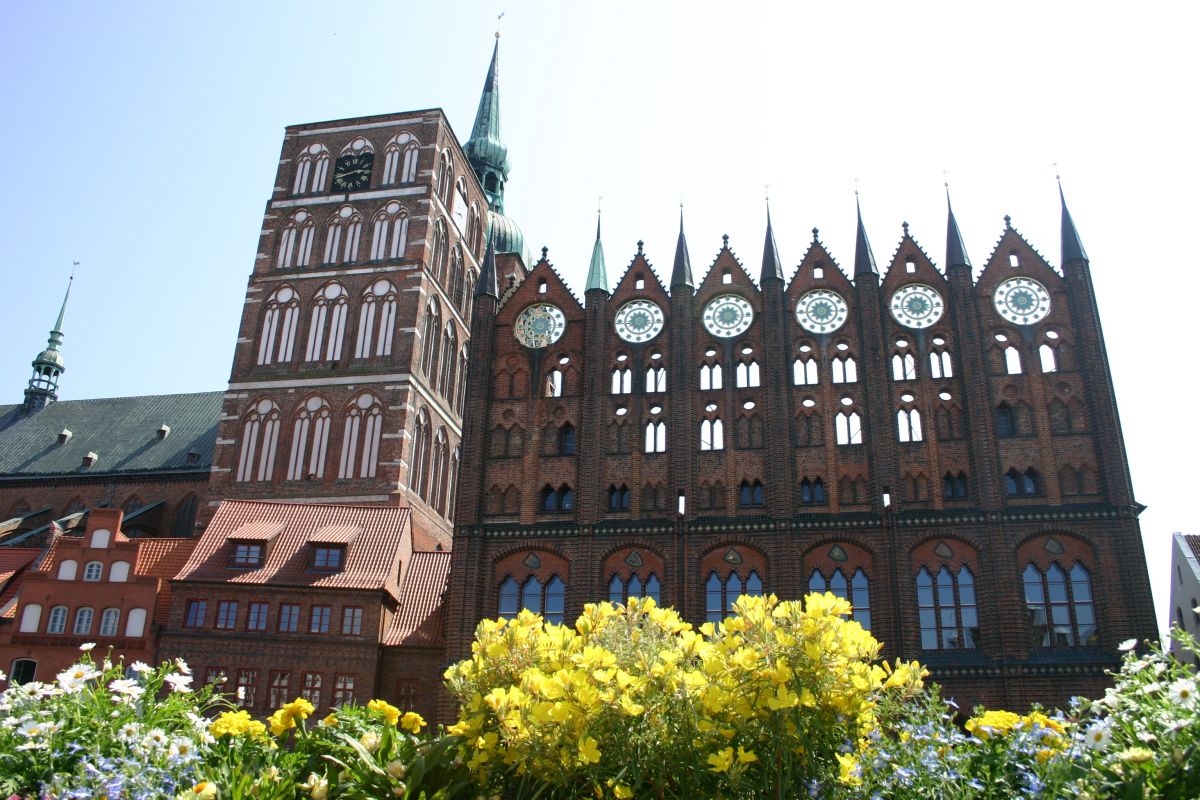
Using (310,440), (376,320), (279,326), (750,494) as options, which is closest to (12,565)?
(310,440)

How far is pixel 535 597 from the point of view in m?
33.9

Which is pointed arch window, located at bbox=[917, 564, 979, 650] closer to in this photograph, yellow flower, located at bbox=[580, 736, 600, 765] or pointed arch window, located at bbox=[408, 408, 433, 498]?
yellow flower, located at bbox=[580, 736, 600, 765]

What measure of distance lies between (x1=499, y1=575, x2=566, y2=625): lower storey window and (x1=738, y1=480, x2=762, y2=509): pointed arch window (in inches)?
→ 255

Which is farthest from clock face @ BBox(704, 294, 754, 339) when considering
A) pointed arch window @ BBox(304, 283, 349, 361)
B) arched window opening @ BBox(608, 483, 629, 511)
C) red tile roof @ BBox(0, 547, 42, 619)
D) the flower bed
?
red tile roof @ BBox(0, 547, 42, 619)

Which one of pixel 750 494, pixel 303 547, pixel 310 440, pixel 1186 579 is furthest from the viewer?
pixel 310 440

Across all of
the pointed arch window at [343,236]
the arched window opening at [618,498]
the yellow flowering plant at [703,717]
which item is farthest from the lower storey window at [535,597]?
the pointed arch window at [343,236]

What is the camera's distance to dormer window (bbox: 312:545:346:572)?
1486 inches

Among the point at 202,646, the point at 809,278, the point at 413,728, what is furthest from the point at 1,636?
the point at 413,728

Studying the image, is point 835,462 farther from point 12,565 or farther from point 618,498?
point 12,565

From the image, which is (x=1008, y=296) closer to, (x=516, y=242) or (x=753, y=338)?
(x=753, y=338)

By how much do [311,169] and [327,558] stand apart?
92.2 ft

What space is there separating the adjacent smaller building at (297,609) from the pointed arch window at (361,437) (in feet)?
28.8

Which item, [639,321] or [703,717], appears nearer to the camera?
[703,717]

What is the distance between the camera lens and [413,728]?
9.95 meters
